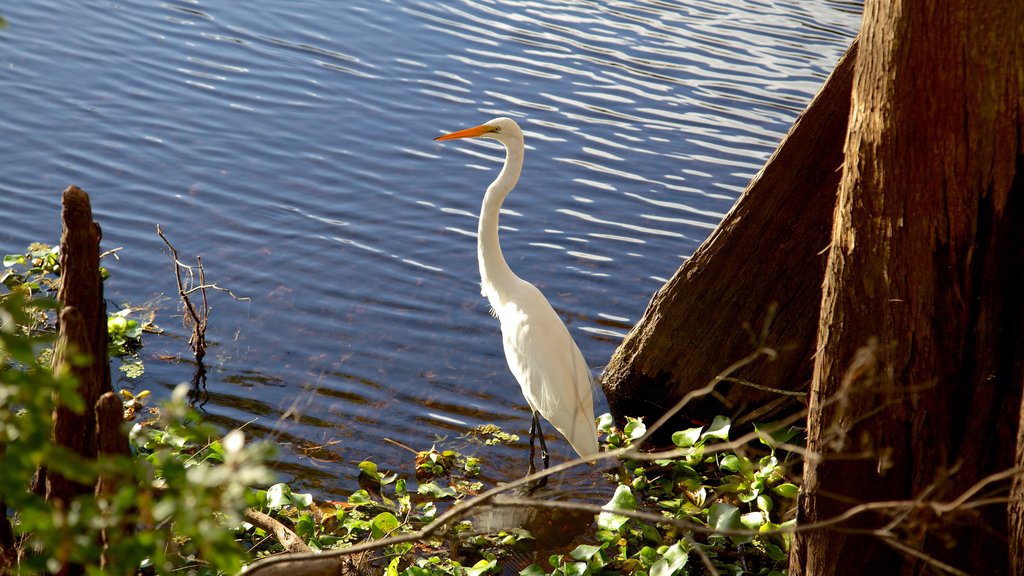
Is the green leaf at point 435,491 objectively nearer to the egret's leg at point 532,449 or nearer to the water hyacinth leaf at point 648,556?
the egret's leg at point 532,449

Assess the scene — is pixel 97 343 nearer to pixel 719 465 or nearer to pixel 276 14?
pixel 719 465

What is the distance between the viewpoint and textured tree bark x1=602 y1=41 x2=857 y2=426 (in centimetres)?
447

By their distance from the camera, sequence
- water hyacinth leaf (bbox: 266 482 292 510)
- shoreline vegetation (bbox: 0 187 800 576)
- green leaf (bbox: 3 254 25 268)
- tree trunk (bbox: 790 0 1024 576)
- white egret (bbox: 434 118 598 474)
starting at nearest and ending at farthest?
1. shoreline vegetation (bbox: 0 187 800 576)
2. tree trunk (bbox: 790 0 1024 576)
3. water hyacinth leaf (bbox: 266 482 292 510)
4. white egret (bbox: 434 118 598 474)
5. green leaf (bbox: 3 254 25 268)

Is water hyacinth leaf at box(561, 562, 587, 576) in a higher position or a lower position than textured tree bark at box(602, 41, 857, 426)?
lower

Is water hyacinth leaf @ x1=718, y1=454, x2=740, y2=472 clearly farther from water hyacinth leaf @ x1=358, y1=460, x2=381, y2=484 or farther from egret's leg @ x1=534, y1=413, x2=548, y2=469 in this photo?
water hyacinth leaf @ x1=358, y1=460, x2=381, y2=484

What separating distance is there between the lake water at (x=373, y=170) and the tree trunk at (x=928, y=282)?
71.2 inches

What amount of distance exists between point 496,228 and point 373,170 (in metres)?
3.03

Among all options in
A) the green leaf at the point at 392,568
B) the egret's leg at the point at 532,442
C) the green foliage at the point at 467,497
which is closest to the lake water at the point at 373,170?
the egret's leg at the point at 532,442

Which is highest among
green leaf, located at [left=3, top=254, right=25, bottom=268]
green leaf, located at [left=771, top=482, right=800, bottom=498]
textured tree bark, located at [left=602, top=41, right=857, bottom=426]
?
textured tree bark, located at [left=602, top=41, right=857, bottom=426]

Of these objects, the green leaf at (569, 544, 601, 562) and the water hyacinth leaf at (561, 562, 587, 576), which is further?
the green leaf at (569, 544, 601, 562)

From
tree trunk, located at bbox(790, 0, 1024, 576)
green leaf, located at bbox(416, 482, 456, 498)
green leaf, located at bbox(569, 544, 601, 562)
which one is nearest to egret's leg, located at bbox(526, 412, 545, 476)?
green leaf, located at bbox(416, 482, 456, 498)

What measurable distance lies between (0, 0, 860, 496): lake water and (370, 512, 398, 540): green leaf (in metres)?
0.51

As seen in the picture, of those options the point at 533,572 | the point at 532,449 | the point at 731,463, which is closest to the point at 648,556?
the point at 533,572

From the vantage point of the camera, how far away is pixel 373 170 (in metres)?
7.93
